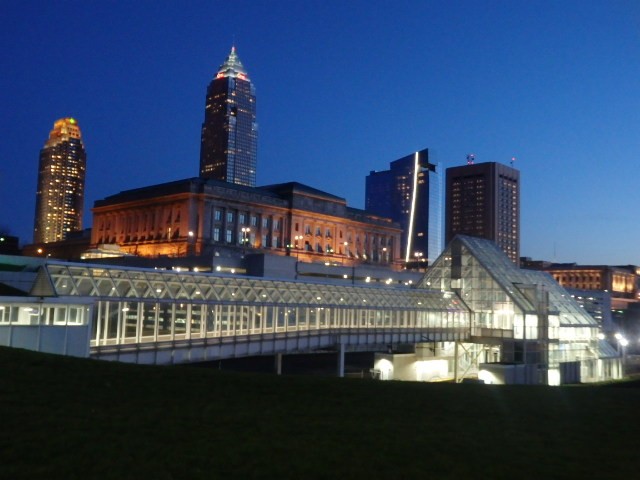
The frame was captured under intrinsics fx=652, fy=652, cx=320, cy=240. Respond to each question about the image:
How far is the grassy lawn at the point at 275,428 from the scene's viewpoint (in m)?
15.8

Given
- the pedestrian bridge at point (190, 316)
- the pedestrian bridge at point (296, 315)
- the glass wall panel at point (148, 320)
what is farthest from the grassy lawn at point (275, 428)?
the glass wall panel at point (148, 320)

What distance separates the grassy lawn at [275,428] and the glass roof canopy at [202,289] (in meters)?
17.1

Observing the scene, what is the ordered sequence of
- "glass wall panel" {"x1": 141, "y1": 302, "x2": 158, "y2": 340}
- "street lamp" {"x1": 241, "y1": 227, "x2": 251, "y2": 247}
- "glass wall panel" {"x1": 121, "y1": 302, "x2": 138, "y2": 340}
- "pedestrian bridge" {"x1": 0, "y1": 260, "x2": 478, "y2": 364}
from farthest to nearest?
"street lamp" {"x1": 241, "y1": 227, "x2": 251, "y2": 247} < "glass wall panel" {"x1": 141, "y1": 302, "x2": 158, "y2": 340} < "glass wall panel" {"x1": 121, "y1": 302, "x2": 138, "y2": 340} < "pedestrian bridge" {"x1": 0, "y1": 260, "x2": 478, "y2": 364}

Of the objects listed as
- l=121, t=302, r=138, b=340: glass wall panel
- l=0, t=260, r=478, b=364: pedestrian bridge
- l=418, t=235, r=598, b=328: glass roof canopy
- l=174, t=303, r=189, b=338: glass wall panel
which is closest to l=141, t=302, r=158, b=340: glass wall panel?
l=0, t=260, r=478, b=364: pedestrian bridge

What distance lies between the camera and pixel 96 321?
42.0 m

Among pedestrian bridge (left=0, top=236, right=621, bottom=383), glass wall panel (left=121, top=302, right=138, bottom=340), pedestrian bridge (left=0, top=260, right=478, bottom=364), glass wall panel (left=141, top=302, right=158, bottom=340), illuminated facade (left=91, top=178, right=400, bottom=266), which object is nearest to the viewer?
pedestrian bridge (left=0, top=260, right=478, bottom=364)

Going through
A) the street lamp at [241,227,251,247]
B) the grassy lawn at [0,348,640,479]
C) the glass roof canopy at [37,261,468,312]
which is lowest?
the grassy lawn at [0,348,640,479]

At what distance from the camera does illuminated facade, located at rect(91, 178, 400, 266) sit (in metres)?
162

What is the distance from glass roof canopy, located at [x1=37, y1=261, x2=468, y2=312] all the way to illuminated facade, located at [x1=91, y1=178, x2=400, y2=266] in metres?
80.5

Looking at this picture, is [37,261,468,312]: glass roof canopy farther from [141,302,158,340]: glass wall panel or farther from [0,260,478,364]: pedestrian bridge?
[141,302,158,340]: glass wall panel

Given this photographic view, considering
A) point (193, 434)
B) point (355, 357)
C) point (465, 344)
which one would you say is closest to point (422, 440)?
point (193, 434)

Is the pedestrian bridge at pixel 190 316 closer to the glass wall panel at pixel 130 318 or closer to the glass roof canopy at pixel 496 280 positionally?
the glass wall panel at pixel 130 318

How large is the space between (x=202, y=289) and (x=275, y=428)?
35.1 m

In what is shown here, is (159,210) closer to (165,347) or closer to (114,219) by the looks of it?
(114,219)
